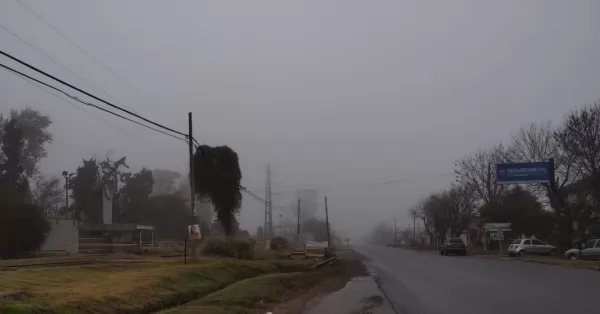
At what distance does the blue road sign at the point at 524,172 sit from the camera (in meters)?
49.0

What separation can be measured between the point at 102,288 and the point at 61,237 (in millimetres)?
36973

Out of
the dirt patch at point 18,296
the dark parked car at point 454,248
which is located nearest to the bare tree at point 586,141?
the dark parked car at point 454,248

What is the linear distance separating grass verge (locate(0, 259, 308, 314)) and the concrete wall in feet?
83.9

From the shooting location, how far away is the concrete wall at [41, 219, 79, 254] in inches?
1873

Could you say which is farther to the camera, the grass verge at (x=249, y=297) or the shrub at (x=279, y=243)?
the shrub at (x=279, y=243)

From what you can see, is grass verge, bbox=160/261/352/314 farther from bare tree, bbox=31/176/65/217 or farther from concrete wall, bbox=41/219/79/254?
bare tree, bbox=31/176/65/217

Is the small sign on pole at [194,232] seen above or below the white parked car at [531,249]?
above

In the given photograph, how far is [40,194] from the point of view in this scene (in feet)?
226

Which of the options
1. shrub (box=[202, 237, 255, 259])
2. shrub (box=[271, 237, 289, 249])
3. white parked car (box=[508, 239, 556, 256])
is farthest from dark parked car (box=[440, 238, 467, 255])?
shrub (box=[202, 237, 255, 259])

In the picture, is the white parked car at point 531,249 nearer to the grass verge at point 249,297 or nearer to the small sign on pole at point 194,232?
the grass verge at point 249,297

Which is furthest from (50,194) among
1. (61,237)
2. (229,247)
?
(229,247)

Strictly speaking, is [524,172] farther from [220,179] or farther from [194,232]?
[194,232]

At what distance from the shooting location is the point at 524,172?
50500mm

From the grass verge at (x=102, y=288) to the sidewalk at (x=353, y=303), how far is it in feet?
13.9
